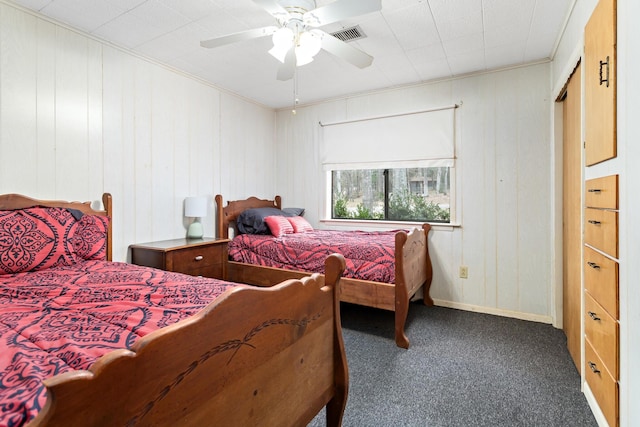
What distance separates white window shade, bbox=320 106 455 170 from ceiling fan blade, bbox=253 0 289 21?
6.65ft

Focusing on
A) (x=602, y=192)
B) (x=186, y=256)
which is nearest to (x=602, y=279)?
(x=602, y=192)

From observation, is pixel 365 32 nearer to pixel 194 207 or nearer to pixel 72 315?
pixel 194 207

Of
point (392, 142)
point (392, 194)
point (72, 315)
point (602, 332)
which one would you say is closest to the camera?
point (72, 315)

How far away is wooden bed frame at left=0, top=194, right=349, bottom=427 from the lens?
609mm

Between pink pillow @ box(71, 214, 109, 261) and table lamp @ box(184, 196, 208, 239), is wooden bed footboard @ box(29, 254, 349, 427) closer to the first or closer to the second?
pink pillow @ box(71, 214, 109, 261)

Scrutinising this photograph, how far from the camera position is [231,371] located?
898 millimetres

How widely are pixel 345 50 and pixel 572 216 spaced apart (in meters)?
1.99

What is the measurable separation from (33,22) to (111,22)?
478 millimetres

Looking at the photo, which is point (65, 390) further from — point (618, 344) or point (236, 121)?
point (236, 121)

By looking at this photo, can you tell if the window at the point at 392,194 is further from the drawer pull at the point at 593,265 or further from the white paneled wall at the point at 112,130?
the drawer pull at the point at 593,265

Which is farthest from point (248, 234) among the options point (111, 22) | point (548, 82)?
point (548, 82)

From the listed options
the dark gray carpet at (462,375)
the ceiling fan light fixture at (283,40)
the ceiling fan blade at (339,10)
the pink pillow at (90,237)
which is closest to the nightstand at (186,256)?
the pink pillow at (90,237)

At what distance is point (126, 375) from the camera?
2.13ft

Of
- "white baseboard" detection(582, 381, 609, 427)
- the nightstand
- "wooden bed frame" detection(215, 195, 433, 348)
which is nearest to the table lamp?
the nightstand
